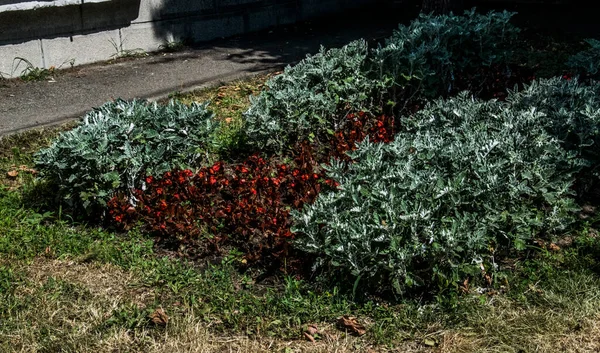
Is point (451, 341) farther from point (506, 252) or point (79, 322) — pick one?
point (79, 322)

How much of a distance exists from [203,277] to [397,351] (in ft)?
3.87

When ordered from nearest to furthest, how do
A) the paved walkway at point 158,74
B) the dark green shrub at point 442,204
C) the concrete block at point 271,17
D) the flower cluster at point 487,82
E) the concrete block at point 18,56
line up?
the dark green shrub at point 442,204
the flower cluster at point 487,82
the paved walkway at point 158,74
the concrete block at point 18,56
the concrete block at point 271,17

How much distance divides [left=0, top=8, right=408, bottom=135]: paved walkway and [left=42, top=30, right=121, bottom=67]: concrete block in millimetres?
130

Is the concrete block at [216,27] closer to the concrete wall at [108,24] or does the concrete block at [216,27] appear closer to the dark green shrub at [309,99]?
the concrete wall at [108,24]

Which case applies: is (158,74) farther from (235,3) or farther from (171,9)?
(235,3)

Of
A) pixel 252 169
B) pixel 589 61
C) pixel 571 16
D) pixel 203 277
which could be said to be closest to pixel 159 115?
pixel 252 169

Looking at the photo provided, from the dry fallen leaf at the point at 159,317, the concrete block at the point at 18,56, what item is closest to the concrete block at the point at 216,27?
the concrete block at the point at 18,56

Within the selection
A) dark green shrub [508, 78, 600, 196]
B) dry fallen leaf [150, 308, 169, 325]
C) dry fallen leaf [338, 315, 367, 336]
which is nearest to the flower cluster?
dark green shrub [508, 78, 600, 196]

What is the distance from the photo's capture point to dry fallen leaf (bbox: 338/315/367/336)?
378 centimetres

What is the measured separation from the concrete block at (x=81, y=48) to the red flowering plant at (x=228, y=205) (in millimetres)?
3707

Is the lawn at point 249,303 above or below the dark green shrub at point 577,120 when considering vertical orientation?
below

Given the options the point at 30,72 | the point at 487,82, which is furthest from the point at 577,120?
the point at 30,72

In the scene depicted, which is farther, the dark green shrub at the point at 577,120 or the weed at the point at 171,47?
the weed at the point at 171,47

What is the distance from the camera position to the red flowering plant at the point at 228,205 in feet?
14.7
